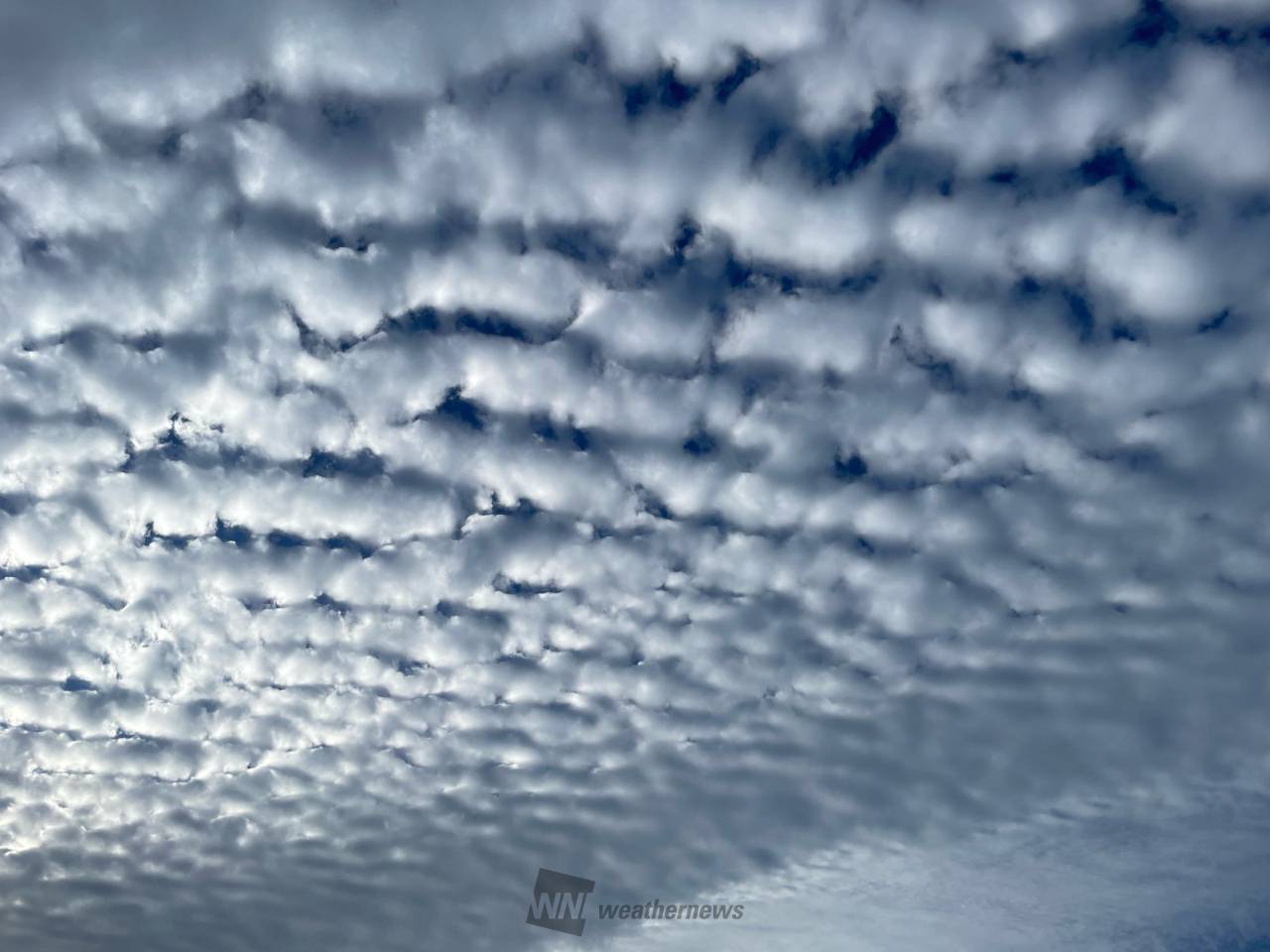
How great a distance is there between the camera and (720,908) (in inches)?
2298

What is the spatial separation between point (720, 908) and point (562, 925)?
9420mm

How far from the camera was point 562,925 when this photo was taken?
197 feet
